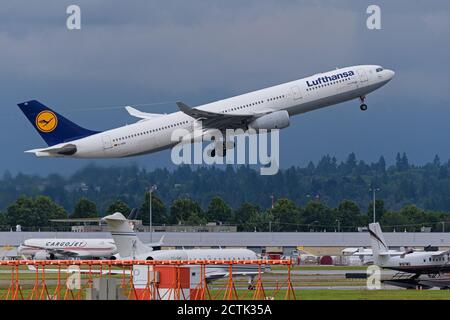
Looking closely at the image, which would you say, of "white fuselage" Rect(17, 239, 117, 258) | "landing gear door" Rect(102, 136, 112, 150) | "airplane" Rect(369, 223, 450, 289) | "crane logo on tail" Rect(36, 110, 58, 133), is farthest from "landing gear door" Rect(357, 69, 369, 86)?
"white fuselage" Rect(17, 239, 117, 258)

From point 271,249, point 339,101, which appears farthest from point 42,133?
point 271,249

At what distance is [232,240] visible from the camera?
650 feet

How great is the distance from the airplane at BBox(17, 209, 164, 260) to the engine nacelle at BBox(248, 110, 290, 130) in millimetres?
58078

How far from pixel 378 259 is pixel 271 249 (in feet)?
275

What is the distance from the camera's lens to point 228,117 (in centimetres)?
10825

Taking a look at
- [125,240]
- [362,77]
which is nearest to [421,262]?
[362,77]

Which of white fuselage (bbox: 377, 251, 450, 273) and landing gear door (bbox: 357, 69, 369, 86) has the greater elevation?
landing gear door (bbox: 357, 69, 369, 86)

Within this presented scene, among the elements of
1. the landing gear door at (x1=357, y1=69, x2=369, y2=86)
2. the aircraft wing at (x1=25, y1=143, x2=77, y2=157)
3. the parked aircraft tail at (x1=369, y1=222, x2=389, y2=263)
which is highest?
the landing gear door at (x1=357, y1=69, x2=369, y2=86)

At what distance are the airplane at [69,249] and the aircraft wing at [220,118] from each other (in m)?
54.8

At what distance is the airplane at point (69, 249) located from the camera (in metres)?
164

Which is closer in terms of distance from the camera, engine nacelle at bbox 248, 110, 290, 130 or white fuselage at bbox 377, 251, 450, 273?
engine nacelle at bbox 248, 110, 290, 130

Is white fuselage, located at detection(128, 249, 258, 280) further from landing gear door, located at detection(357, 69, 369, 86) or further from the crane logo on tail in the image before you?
landing gear door, located at detection(357, 69, 369, 86)

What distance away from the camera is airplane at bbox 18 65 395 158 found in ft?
351
